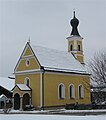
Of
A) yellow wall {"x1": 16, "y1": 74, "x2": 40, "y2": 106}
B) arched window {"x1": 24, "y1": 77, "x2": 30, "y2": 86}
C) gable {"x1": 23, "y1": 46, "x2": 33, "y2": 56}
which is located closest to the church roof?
arched window {"x1": 24, "y1": 77, "x2": 30, "y2": 86}

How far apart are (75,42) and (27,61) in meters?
12.6

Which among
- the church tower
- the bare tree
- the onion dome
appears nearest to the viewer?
the bare tree

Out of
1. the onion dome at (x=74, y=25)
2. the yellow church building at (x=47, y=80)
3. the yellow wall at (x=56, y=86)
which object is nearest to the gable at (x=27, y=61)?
the yellow church building at (x=47, y=80)

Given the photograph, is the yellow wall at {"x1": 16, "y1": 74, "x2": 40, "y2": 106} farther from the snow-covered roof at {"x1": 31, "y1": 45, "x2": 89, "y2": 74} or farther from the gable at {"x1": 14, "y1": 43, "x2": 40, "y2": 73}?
the snow-covered roof at {"x1": 31, "y1": 45, "x2": 89, "y2": 74}

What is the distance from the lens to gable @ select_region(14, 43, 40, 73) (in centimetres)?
3704

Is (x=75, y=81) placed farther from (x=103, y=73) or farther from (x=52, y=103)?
(x=103, y=73)

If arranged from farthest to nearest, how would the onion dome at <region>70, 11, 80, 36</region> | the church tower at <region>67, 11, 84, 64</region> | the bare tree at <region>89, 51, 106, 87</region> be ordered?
the onion dome at <region>70, 11, 80, 36</region>, the church tower at <region>67, 11, 84, 64</region>, the bare tree at <region>89, 51, 106, 87</region>

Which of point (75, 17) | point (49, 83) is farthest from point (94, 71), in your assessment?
point (75, 17)

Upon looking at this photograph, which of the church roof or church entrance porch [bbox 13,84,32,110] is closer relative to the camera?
church entrance porch [bbox 13,84,32,110]

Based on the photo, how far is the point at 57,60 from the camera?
40562 mm

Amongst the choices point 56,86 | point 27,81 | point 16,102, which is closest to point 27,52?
point 27,81

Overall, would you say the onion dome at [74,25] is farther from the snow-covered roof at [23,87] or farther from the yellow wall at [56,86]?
the snow-covered roof at [23,87]

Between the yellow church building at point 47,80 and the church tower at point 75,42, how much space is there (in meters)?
4.77

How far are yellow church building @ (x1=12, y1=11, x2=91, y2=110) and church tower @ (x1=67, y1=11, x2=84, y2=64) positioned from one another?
477cm
